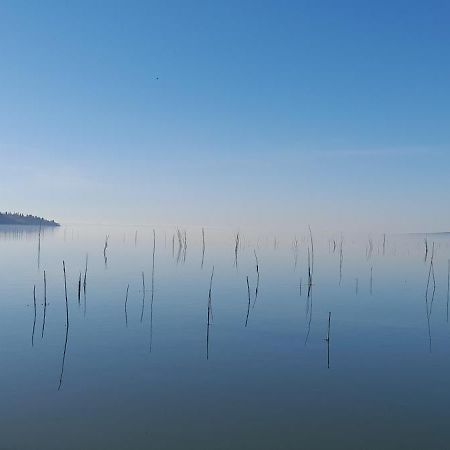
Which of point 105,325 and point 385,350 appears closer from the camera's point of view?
point 385,350

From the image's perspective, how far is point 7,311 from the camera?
39.1 ft

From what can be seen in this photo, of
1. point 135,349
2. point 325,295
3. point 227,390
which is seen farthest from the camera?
point 325,295

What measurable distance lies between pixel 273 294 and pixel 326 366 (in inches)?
317

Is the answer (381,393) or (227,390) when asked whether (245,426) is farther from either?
(381,393)

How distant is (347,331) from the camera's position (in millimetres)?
10625

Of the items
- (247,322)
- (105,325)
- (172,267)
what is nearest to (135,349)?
(105,325)

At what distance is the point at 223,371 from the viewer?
7.59 m

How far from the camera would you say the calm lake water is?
211 inches

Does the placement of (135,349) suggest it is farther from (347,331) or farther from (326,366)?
(347,331)

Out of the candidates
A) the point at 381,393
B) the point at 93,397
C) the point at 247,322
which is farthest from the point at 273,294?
the point at 93,397

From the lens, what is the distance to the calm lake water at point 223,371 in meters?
5.35

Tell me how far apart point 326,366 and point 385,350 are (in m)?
1.81

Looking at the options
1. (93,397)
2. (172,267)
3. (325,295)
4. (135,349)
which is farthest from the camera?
(172,267)

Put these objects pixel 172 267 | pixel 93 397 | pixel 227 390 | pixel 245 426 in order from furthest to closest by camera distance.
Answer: pixel 172 267 < pixel 227 390 < pixel 93 397 < pixel 245 426
